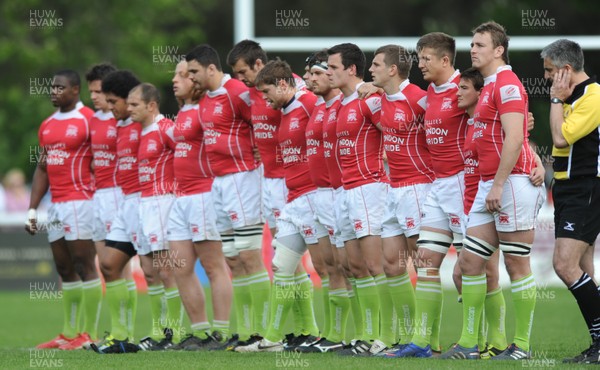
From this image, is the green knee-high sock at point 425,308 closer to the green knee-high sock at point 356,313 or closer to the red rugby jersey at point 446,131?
the red rugby jersey at point 446,131

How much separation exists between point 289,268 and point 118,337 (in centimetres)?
224

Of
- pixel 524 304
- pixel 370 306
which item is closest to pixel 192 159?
pixel 370 306

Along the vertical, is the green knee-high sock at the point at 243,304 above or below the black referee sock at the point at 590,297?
below

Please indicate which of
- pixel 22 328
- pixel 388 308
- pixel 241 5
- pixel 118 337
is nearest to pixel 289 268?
pixel 388 308

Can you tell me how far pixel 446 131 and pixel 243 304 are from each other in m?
3.09

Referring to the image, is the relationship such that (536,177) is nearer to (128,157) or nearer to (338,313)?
(338,313)

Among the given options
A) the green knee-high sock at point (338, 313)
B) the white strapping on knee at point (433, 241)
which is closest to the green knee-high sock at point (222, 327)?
the green knee-high sock at point (338, 313)

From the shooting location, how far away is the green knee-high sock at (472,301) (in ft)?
32.4

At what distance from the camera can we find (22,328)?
51.6 ft

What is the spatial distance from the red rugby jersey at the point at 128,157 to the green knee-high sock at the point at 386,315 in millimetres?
3254

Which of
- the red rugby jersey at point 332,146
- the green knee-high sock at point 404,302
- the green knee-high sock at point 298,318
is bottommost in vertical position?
the green knee-high sock at point 298,318

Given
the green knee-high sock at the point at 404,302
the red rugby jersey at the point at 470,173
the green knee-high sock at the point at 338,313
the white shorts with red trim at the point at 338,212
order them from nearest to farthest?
1. the red rugby jersey at the point at 470,173
2. the green knee-high sock at the point at 404,302
3. the white shorts with red trim at the point at 338,212
4. the green knee-high sock at the point at 338,313

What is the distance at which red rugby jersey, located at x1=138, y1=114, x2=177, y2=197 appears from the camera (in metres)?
12.5

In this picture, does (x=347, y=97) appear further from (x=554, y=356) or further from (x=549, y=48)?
(x=554, y=356)
